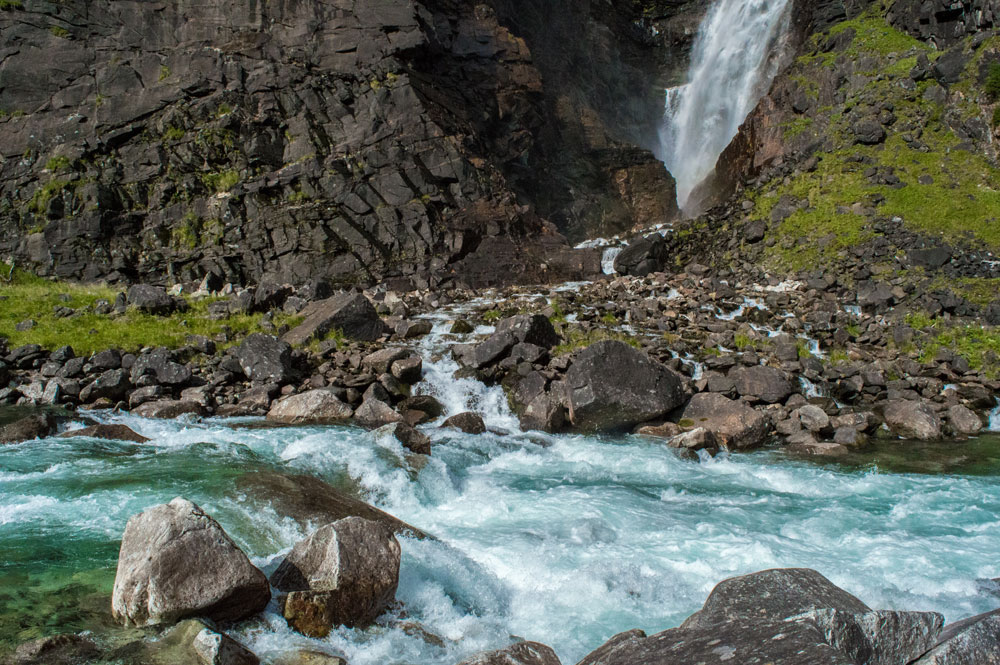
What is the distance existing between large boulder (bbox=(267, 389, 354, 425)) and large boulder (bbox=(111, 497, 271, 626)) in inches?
293

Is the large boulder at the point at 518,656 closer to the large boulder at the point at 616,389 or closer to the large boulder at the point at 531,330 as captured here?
the large boulder at the point at 616,389

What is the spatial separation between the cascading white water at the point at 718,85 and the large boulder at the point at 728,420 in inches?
1025

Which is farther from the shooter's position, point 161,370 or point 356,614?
point 161,370

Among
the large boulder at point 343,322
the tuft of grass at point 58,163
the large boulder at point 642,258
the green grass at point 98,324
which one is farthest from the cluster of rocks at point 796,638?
the tuft of grass at point 58,163

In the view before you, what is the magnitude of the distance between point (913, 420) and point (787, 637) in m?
11.2

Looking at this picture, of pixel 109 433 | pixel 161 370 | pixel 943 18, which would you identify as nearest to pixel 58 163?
pixel 161 370

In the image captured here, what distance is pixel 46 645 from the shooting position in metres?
4.32

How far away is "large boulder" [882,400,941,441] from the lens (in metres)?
12.7

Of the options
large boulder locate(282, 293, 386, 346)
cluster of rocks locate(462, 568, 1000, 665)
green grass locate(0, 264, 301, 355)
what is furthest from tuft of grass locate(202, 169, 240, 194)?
cluster of rocks locate(462, 568, 1000, 665)

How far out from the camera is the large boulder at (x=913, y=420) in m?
12.7

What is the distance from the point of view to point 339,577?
5.30 meters

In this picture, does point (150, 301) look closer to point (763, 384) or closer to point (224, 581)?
point (224, 581)

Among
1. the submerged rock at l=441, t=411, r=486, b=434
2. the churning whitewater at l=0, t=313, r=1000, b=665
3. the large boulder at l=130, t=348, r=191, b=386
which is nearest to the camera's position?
the churning whitewater at l=0, t=313, r=1000, b=665

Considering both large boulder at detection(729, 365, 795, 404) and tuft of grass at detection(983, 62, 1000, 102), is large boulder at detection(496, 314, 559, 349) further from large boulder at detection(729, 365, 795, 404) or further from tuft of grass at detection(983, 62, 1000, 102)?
tuft of grass at detection(983, 62, 1000, 102)
